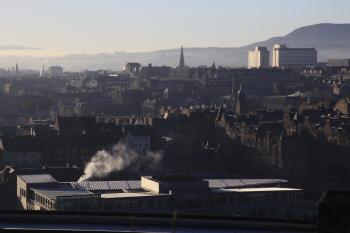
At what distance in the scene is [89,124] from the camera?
142ft

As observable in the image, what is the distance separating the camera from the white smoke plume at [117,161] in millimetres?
34812

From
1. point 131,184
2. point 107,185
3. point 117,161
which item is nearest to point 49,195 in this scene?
point 107,185

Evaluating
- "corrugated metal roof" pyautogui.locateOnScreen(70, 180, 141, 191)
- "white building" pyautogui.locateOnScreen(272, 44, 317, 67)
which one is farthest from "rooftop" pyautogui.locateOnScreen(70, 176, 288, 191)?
"white building" pyautogui.locateOnScreen(272, 44, 317, 67)

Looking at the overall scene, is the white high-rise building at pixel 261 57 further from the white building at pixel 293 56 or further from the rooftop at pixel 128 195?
the rooftop at pixel 128 195

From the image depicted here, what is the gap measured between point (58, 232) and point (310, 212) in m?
17.8

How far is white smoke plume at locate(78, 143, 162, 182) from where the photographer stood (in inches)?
1371

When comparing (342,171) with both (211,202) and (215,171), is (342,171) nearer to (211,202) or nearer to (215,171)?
(215,171)

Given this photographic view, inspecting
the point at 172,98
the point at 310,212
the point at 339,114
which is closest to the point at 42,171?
the point at 310,212

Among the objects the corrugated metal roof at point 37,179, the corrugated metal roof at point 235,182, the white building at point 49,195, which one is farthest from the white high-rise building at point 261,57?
the white building at point 49,195

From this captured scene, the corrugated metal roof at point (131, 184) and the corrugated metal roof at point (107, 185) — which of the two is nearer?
the corrugated metal roof at point (107, 185)

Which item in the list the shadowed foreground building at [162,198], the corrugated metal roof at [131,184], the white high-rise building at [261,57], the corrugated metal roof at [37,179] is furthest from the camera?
the white high-rise building at [261,57]

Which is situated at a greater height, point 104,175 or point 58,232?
point 58,232

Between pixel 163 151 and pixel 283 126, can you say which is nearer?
pixel 163 151

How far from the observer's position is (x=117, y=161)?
3741cm
